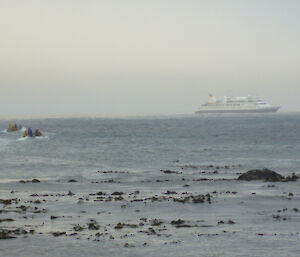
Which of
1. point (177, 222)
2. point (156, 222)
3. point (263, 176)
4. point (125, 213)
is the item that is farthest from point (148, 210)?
point (263, 176)

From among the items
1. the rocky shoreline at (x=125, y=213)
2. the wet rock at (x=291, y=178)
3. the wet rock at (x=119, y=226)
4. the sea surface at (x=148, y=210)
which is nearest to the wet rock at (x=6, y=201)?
the rocky shoreline at (x=125, y=213)

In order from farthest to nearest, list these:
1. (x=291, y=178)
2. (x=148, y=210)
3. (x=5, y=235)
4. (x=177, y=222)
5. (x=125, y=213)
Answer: (x=291, y=178), (x=148, y=210), (x=125, y=213), (x=177, y=222), (x=5, y=235)

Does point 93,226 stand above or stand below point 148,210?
above

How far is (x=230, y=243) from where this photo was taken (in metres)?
Answer: 25.8

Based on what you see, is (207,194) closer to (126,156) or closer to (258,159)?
(258,159)

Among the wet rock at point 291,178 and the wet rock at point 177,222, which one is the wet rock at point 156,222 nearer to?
the wet rock at point 177,222

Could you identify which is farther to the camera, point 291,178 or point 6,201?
point 291,178

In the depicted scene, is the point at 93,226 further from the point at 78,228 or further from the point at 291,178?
the point at 291,178

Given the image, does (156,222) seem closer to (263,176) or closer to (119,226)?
(119,226)

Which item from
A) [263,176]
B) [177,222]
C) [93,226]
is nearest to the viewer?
[93,226]

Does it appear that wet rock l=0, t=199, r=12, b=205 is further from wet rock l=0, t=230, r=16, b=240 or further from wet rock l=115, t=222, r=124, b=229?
wet rock l=115, t=222, r=124, b=229

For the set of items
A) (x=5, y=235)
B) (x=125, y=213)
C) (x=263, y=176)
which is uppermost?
(x=263, y=176)

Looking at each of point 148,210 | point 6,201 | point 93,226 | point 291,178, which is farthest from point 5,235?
point 291,178

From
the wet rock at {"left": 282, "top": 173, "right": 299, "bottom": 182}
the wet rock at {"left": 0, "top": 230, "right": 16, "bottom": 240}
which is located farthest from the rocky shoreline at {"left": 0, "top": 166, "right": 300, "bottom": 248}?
the wet rock at {"left": 282, "top": 173, "right": 299, "bottom": 182}
